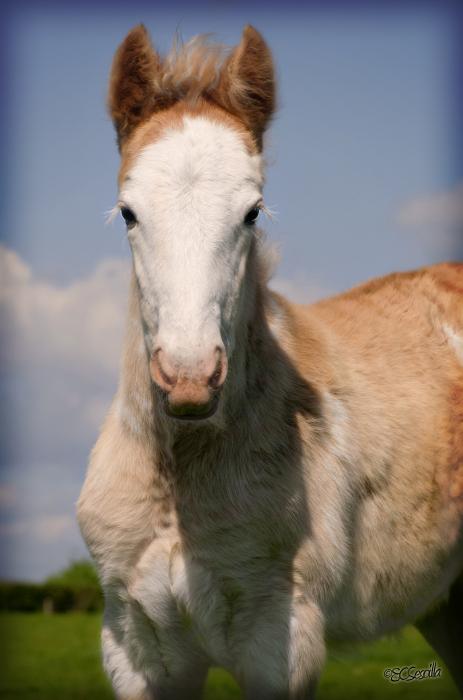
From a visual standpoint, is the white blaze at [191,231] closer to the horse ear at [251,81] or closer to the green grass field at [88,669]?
the horse ear at [251,81]

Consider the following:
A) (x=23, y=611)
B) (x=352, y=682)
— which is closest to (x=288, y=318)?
(x=352, y=682)

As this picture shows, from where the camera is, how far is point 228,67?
14.1ft

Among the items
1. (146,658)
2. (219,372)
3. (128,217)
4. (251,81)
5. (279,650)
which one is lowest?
(146,658)

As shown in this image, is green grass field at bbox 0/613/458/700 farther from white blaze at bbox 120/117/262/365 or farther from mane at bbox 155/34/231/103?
mane at bbox 155/34/231/103

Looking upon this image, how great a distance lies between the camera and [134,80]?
4.26 metres

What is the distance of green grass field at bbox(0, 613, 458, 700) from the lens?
26.8ft

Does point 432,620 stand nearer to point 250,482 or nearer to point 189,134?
point 250,482

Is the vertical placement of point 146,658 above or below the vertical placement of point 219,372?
below

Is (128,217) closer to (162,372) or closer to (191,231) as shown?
(191,231)

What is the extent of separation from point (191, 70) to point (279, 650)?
8.79ft

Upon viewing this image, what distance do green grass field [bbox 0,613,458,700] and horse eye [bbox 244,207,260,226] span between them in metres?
2.51
